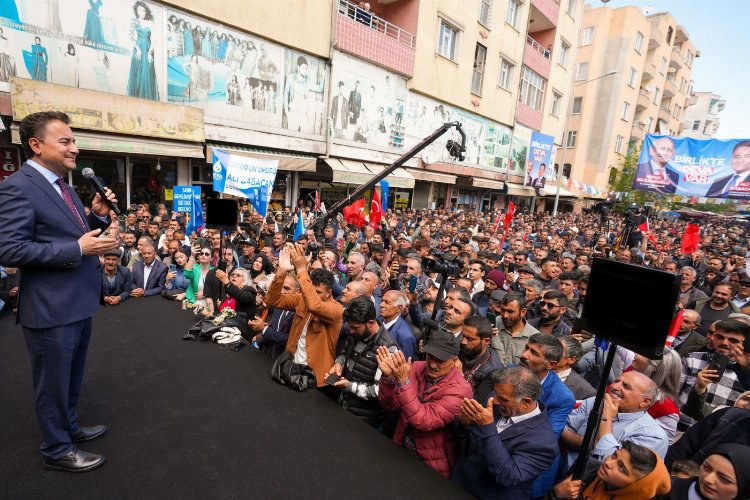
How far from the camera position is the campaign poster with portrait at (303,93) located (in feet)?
47.5

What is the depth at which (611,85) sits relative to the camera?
113 ft

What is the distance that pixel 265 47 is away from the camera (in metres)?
13.6

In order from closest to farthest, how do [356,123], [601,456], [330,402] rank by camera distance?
[601,456]
[330,402]
[356,123]

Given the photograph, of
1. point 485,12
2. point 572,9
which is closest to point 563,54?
point 572,9

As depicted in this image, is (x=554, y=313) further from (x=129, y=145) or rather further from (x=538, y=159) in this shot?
(x=538, y=159)

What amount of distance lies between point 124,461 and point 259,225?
8.39 metres

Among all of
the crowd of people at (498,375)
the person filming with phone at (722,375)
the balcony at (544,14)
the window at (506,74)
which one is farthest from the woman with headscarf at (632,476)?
the balcony at (544,14)

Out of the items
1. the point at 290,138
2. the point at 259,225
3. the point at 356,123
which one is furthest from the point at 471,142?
the point at 259,225

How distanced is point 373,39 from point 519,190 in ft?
51.6

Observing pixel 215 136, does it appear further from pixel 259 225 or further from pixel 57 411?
pixel 57 411

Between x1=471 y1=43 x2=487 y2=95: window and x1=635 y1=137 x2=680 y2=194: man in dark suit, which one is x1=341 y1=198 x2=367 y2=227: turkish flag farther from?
x1=471 y1=43 x2=487 y2=95: window

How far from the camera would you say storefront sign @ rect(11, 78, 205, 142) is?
9.33 meters

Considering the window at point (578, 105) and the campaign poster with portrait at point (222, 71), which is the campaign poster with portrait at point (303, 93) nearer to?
the campaign poster with portrait at point (222, 71)

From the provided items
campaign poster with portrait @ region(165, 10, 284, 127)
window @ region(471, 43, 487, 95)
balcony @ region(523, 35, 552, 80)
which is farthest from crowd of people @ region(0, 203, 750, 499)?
balcony @ region(523, 35, 552, 80)
